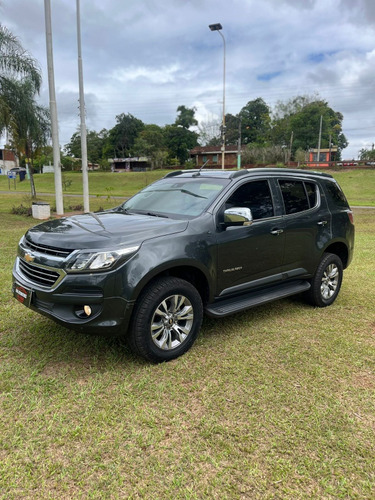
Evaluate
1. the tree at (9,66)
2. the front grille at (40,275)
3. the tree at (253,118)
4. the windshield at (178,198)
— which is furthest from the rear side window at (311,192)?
the tree at (253,118)

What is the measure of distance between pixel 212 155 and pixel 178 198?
210 feet

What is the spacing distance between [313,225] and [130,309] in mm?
2664

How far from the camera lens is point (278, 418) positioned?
2676mm

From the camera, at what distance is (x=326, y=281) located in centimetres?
496

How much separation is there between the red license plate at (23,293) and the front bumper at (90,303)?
0.19 meters

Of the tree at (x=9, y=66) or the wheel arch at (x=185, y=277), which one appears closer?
the wheel arch at (x=185, y=277)

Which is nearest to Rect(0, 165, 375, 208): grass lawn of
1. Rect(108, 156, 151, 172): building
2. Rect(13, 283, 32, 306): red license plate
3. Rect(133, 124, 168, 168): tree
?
Rect(133, 124, 168, 168): tree

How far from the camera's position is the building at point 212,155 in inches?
2460

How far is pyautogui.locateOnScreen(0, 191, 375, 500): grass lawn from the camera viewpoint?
7.00 feet

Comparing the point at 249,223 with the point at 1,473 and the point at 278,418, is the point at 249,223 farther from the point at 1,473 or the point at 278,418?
the point at 1,473

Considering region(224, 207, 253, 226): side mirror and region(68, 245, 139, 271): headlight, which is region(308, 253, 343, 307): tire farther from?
region(68, 245, 139, 271): headlight

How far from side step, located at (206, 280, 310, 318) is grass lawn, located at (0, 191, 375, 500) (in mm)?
364

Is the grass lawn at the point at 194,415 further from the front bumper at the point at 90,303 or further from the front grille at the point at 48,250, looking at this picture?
the front grille at the point at 48,250

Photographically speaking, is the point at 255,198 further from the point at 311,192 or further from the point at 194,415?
the point at 194,415
